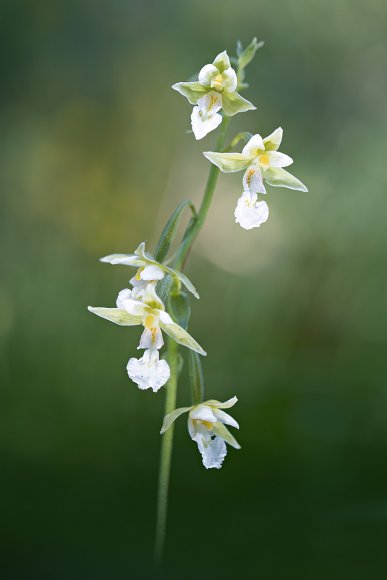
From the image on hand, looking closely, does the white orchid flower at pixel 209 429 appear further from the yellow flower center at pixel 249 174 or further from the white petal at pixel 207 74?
the white petal at pixel 207 74

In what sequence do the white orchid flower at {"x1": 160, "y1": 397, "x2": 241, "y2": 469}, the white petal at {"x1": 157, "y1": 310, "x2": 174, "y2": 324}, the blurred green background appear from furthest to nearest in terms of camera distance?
the blurred green background < the white orchid flower at {"x1": 160, "y1": 397, "x2": 241, "y2": 469} < the white petal at {"x1": 157, "y1": 310, "x2": 174, "y2": 324}

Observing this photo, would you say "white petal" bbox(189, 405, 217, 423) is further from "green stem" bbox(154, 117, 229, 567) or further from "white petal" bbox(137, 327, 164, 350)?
"white petal" bbox(137, 327, 164, 350)

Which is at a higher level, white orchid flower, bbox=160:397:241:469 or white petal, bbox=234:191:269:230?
white petal, bbox=234:191:269:230

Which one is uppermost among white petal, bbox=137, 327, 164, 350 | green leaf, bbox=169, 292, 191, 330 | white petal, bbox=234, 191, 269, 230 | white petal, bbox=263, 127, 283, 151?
white petal, bbox=263, 127, 283, 151

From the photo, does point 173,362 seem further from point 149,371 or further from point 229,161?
point 229,161

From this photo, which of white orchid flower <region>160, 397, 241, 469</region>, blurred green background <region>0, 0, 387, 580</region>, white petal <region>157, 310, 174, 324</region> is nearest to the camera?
white petal <region>157, 310, 174, 324</region>

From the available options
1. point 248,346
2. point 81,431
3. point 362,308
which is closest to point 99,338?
point 81,431

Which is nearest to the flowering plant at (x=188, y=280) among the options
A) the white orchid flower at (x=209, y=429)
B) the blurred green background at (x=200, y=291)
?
the white orchid flower at (x=209, y=429)

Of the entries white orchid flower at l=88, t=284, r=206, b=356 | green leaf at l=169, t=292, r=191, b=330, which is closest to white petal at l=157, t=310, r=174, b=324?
white orchid flower at l=88, t=284, r=206, b=356
